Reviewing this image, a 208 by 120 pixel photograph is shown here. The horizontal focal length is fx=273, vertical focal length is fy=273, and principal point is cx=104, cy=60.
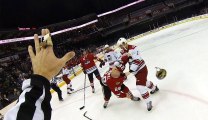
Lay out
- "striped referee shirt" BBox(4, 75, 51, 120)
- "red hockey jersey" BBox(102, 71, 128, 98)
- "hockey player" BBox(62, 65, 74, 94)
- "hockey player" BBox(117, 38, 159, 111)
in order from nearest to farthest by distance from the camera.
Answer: "striped referee shirt" BBox(4, 75, 51, 120)
"hockey player" BBox(117, 38, 159, 111)
"red hockey jersey" BBox(102, 71, 128, 98)
"hockey player" BBox(62, 65, 74, 94)

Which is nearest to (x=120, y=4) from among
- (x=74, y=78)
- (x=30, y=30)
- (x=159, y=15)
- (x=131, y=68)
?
(x=159, y=15)

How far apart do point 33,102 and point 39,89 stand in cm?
8

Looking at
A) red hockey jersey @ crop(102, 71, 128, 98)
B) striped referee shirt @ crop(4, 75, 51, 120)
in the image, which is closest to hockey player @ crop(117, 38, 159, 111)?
red hockey jersey @ crop(102, 71, 128, 98)

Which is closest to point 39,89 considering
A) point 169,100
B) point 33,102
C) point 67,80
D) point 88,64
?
point 33,102

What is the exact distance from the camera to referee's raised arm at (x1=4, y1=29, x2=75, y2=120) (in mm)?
1299

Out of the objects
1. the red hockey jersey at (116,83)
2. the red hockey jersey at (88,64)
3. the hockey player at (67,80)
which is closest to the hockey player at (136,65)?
the red hockey jersey at (116,83)

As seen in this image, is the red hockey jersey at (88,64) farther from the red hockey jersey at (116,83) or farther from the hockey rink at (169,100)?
the red hockey jersey at (116,83)

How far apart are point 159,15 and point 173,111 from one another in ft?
94.9

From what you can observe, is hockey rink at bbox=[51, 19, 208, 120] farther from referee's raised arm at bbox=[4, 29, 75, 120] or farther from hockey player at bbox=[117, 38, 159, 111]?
referee's raised arm at bbox=[4, 29, 75, 120]

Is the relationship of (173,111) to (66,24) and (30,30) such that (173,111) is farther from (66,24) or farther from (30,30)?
(66,24)

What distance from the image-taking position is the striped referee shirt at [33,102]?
1290mm

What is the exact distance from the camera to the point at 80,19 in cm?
3139

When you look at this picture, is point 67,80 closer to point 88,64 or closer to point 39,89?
point 88,64

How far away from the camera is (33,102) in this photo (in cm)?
133
